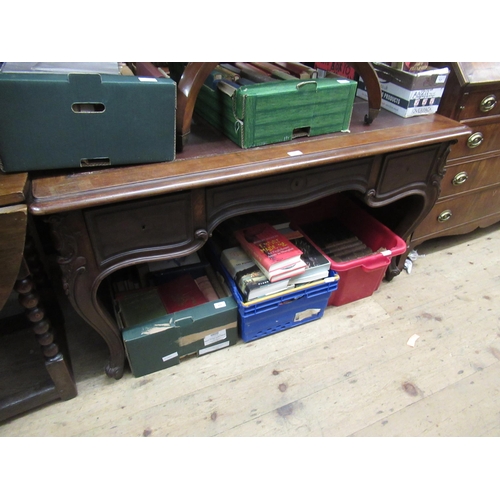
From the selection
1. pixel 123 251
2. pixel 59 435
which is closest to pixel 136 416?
pixel 59 435

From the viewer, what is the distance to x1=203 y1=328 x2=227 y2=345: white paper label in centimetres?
136

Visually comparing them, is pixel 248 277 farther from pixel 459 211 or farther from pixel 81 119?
pixel 459 211

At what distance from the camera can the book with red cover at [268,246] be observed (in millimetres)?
1312

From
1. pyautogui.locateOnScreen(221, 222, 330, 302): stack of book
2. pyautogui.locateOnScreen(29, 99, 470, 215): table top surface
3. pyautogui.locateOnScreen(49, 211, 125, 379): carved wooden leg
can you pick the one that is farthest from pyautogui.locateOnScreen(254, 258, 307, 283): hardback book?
pyautogui.locateOnScreen(49, 211, 125, 379): carved wooden leg

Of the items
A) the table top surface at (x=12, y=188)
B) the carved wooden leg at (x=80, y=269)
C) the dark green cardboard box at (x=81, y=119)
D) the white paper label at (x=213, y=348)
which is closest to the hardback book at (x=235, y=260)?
the white paper label at (x=213, y=348)

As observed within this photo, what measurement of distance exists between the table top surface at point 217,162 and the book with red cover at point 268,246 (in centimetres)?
37

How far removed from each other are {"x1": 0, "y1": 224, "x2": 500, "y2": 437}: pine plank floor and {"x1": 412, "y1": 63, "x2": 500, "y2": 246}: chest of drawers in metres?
0.40

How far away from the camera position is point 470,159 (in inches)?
63.3

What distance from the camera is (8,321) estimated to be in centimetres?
140

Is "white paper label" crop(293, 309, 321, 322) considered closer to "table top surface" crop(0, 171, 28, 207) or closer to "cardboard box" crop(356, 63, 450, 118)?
"cardboard box" crop(356, 63, 450, 118)

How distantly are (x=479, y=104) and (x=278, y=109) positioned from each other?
0.89m

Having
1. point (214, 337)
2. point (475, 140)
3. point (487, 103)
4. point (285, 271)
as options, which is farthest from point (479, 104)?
point (214, 337)
